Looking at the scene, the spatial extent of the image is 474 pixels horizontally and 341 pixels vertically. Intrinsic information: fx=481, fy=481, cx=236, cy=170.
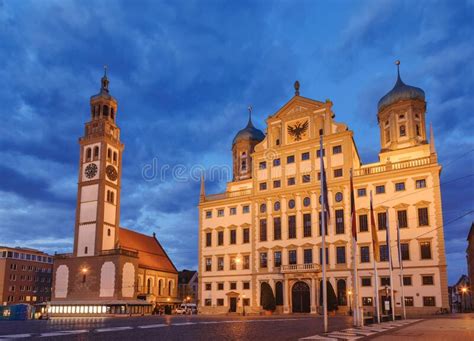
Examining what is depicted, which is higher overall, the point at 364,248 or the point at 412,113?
the point at 412,113

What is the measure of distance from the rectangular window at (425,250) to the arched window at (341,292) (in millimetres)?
10352

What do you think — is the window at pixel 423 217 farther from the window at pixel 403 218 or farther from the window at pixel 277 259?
the window at pixel 277 259

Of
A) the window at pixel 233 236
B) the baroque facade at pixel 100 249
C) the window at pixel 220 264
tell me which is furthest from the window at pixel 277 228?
the baroque facade at pixel 100 249

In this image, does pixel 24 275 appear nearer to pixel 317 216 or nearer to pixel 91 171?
pixel 91 171

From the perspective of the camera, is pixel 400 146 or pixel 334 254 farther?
pixel 400 146

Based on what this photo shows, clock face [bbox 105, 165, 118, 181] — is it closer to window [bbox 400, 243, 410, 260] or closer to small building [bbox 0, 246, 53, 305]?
small building [bbox 0, 246, 53, 305]

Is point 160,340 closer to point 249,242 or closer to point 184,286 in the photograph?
point 249,242

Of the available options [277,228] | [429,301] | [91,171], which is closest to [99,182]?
[91,171]

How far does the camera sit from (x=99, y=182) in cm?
8300

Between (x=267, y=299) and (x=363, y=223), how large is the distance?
15.9 meters

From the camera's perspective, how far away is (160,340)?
16.4 metres

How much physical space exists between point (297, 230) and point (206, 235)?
52.9 feet

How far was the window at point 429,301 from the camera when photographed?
55.8m

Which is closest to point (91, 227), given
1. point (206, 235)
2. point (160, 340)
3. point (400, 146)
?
point (206, 235)
